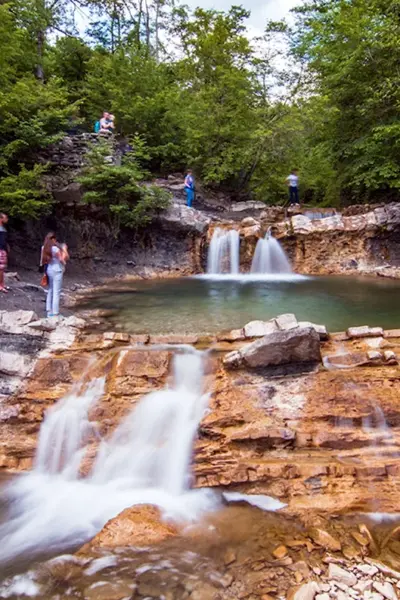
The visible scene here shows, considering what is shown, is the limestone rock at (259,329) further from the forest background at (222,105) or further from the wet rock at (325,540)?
the forest background at (222,105)

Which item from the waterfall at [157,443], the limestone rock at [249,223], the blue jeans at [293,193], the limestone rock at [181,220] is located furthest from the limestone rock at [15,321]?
the blue jeans at [293,193]

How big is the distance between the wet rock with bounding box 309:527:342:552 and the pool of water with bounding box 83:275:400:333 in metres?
4.21

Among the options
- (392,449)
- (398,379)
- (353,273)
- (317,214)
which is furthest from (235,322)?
(317,214)

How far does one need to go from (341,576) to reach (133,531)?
189 centimetres

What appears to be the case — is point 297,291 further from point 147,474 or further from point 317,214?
point 147,474

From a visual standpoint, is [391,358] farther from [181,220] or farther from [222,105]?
[222,105]

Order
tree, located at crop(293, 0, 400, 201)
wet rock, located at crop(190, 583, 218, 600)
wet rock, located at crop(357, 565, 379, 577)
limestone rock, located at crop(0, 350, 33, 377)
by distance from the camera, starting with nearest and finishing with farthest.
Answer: wet rock, located at crop(190, 583, 218, 600)
wet rock, located at crop(357, 565, 379, 577)
limestone rock, located at crop(0, 350, 33, 377)
tree, located at crop(293, 0, 400, 201)

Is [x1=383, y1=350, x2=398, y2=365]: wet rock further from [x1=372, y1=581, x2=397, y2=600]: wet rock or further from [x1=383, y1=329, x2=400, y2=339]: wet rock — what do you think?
[x1=372, y1=581, x2=397, y2=600]: wet rock

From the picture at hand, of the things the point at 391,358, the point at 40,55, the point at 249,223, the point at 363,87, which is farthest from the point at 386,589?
the point at 40,55

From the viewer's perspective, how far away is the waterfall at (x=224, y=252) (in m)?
15.1

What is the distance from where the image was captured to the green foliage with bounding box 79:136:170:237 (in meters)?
13.3

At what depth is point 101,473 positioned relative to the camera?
4.78m

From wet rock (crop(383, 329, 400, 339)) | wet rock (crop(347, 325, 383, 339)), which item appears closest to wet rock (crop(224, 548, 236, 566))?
wet rock (crop(347, 325, 383, 339))

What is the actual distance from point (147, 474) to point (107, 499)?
21.4 inches
